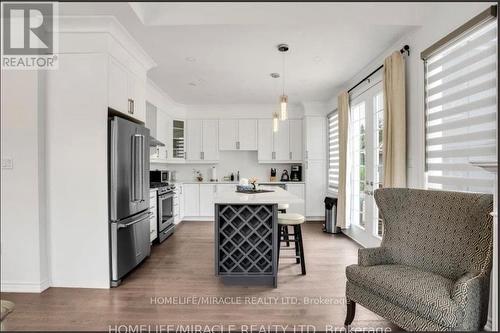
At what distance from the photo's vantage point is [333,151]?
5.80 meters

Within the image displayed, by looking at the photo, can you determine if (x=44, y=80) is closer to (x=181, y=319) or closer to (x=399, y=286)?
(x=181, y=319)

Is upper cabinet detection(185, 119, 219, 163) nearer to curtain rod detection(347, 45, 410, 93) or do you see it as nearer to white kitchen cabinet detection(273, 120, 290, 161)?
white kitchen cabinet detection(273, 120, 290, 161)

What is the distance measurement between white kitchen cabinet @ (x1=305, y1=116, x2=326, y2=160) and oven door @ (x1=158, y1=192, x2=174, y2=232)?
9.93 feet

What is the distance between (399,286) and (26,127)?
337 cm

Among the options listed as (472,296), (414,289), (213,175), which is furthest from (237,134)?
(472,296)

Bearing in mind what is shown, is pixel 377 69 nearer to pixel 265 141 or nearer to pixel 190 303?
pixel 265 141

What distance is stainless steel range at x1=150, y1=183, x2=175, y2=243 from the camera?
451 cm

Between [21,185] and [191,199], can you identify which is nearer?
[21,185]

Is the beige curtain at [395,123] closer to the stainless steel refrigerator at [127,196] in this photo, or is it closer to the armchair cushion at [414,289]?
the armchair cushion at [414,289]

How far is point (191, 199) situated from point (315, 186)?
275 centimetres

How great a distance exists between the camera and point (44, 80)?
2783mm

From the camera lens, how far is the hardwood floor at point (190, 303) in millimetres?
2199

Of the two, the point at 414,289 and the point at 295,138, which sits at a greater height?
the point at 295,138

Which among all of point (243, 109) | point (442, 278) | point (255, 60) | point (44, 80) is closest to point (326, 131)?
point (243, 109)
